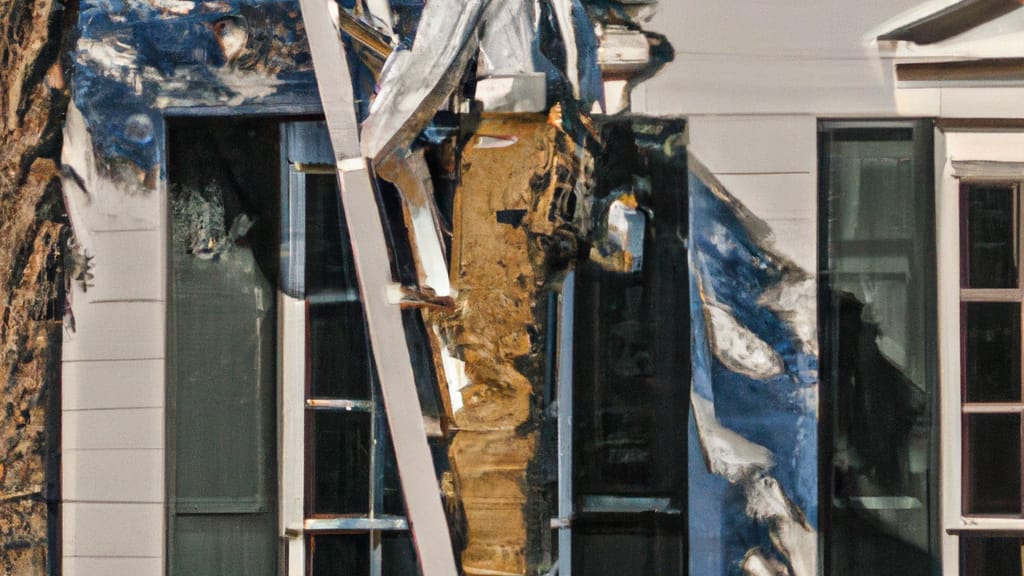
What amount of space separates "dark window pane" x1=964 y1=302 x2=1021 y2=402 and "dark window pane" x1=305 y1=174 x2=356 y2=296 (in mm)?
1731

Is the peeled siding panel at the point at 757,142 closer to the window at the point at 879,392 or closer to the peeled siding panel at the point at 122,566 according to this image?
the window at the point at 879,392

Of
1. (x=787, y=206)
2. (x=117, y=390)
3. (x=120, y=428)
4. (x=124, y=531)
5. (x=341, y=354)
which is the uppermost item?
(x=787, y=206)

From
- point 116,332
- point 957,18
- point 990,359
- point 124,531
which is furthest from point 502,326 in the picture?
point 957,18

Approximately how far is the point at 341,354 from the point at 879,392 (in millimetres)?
1506

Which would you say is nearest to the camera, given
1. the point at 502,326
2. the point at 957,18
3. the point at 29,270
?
the point at 502,326

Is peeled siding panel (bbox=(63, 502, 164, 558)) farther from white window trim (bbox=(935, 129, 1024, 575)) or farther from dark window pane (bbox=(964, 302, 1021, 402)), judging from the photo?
dark window pane (bbox=(964, 302, 1021, 402))

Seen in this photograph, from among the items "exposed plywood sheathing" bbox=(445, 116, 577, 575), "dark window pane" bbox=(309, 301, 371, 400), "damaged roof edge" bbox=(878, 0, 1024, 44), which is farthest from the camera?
"dark window pane" bbox=(309, 301, 371, 400)

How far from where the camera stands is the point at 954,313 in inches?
110

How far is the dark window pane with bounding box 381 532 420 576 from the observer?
2.87 meters

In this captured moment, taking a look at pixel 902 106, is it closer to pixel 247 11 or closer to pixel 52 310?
pixel 247 11

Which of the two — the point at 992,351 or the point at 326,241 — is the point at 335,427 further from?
the point at 992,351

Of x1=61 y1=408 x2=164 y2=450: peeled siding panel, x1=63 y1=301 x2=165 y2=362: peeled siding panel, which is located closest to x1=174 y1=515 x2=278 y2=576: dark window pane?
x1=61 y1=408 x2=164 y2=450: peeled siding panel

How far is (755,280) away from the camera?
2781 millimetres

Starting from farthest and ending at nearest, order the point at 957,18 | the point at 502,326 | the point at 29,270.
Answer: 1. the point at 29,270
2. the point at 957,18
3. the point at 502,326
